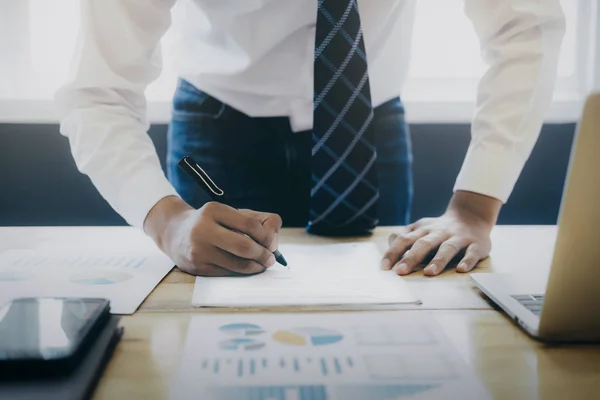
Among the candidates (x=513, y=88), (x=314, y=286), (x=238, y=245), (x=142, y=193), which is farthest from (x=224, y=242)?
(x=513, y=88)

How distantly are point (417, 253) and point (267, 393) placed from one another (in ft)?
1.40

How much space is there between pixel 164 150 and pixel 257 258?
3.57 ft

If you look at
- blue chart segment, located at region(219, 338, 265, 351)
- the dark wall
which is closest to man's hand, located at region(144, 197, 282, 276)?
blue chart segment, located at region(219, 338, 265, 351)

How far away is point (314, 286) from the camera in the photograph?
68 centimetres

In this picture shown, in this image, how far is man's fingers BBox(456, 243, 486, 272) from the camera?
77cm

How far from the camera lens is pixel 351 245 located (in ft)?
3.04

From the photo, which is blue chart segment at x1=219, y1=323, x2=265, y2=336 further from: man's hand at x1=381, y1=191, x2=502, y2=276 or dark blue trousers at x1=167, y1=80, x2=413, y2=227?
dark blue trousers at x1=167, y1=80, x2=413, y2=227

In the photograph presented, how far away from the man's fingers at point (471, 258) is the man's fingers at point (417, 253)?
42 millimetres

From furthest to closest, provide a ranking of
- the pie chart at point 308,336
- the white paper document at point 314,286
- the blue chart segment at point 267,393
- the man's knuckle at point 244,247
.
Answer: the man's knuckle at point 244,247, the white paper document at point 314,286, the pie chart at point 308,336, the blue chart segment at point 267,393

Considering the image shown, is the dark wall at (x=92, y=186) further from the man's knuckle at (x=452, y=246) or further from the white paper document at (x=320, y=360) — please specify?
the white paper document at (x=320, y=360)

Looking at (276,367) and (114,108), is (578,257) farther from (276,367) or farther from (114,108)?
(114,108)

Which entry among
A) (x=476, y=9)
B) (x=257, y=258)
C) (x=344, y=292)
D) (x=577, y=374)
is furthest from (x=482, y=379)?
(x=476, y=9)

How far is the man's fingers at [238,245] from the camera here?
2.39ft

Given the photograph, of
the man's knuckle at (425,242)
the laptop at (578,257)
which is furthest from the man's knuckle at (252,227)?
the laptop at (578,257)
